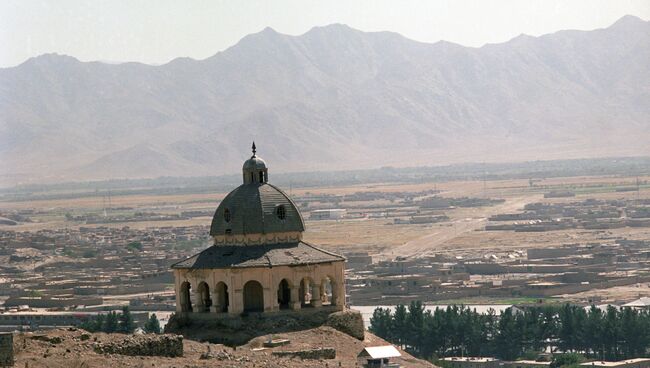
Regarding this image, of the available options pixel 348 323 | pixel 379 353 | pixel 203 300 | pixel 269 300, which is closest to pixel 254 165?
pixel 203 300

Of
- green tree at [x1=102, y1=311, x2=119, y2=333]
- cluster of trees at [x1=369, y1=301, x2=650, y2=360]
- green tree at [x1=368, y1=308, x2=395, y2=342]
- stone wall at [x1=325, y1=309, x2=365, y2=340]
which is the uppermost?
stone wall at [x1=325, y1=309, x2=365, y2=340]

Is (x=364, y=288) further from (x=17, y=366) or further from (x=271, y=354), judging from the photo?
(x=17, y=366)

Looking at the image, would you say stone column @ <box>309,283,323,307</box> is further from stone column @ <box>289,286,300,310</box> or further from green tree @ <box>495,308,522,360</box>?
Answer: green tree @ <box>495,308,522,360</box>

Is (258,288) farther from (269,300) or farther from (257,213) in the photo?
(257,213)

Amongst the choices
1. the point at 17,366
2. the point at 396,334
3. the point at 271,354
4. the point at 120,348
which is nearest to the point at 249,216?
the point at 271,354

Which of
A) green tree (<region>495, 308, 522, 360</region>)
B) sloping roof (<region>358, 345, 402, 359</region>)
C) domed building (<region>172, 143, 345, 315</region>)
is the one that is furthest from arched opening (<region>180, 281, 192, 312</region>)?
green tree (<region>495, 308, 522, 360</region>)

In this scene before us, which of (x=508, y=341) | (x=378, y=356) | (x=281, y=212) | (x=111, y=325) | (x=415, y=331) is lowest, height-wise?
(x=508, y=341)
